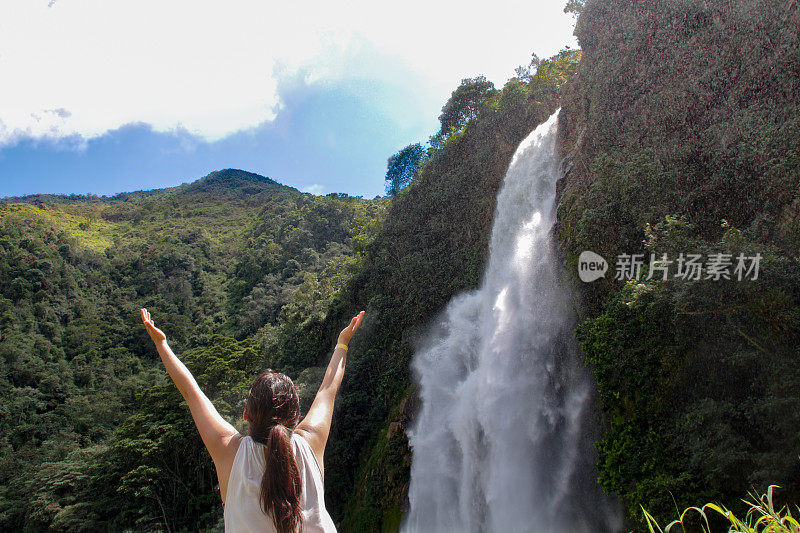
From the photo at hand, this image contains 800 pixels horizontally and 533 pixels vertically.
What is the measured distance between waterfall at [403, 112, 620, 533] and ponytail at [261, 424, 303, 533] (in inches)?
396

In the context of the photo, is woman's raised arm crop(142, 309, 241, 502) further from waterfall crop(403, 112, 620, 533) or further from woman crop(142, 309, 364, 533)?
waterfall crop(403, 112, 620, 533)

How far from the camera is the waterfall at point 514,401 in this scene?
405 inches

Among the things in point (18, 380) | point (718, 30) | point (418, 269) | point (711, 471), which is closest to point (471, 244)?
point (418, 269)

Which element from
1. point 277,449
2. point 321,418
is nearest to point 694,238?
point 321,418

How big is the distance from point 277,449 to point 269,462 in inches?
1.7

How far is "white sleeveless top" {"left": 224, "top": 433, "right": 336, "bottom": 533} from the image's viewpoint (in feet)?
4.52

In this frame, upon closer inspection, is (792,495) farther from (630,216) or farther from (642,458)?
(630,216)

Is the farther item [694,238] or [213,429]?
[694,238]

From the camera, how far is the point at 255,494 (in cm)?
138

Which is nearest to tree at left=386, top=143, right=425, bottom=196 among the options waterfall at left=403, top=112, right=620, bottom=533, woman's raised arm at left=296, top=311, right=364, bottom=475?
waterfall at left=403, top=112, right=620, bottom=533

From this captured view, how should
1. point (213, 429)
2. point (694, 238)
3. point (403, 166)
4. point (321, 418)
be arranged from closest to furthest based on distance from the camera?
point (213, 429)
point (321, 418)
point (694, 238)
point (403, 166)

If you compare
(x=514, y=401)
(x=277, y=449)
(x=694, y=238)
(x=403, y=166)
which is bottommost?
(x=514, y=401)

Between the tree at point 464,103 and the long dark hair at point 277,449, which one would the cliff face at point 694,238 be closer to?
the long dark hair at point 277,449

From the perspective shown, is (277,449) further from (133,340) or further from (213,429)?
(133,340)
